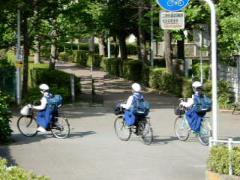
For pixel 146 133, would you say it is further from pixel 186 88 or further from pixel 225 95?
pixel 186 88

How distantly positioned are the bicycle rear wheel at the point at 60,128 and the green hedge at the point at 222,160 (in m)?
6.64

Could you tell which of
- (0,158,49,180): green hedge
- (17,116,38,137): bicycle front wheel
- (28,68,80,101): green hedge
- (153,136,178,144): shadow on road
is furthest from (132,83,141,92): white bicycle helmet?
(28,68,80,101): green hedge

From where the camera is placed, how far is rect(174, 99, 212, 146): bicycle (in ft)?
51.5

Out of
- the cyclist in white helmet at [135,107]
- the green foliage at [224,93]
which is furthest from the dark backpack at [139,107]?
the green foliage at [224,93]

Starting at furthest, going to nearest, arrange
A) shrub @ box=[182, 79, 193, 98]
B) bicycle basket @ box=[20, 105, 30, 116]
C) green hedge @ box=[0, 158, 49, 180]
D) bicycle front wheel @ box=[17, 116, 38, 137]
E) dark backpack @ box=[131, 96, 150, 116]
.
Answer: shrub @ box=[182, 79, 193, 98] → bicycle front wheel @ box=[17, 116, 38, 137] → bicycle basket @ box=[20, 105, 30, 116] → dark backpack @ box=[131, 96, 150, 116] → green hedge @ box=[0, 158, 49, 180]

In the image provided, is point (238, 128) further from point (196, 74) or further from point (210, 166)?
point (196, 74)

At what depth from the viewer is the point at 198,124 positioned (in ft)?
51.4

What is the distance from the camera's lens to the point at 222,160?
10430 millimetres

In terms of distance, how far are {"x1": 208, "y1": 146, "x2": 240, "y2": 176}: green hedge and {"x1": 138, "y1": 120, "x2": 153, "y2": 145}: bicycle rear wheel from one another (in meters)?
4.91

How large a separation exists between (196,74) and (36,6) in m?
8.97

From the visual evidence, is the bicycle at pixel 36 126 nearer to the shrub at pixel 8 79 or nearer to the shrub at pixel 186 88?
the shrub at pixel 8 79

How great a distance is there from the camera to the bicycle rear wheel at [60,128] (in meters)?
16.7

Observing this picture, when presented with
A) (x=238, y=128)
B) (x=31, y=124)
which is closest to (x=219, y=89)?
(x=238, y=128)

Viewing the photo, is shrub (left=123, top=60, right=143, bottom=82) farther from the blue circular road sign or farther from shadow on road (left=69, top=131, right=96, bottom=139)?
the blue circular road sign
